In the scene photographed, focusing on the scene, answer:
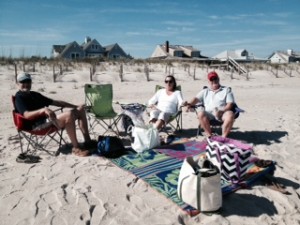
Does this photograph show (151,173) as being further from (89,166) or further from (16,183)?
(16,183)

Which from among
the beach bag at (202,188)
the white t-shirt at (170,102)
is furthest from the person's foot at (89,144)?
the beach bag at (202,188)

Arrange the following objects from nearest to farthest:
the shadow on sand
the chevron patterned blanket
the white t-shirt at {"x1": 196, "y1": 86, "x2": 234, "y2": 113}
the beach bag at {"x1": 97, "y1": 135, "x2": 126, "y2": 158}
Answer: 1. the chevron patterned blanket
2. the beach bag at {"x1": 97, "y1": 135, "x2": 126, "y2": 158}
3. the white t-shirt at {"x1": 196, "y1": 86, "x2": 234, "y2": 113}
4. the shadow on sand

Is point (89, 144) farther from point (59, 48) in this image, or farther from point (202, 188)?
point (59, 48)

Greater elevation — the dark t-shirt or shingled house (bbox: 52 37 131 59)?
shingled house (bbox: 52 37 131 59)

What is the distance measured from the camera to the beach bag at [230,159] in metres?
3.07

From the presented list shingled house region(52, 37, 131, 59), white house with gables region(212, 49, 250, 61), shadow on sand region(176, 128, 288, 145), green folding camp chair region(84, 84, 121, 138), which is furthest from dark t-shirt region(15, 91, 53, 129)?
white house with gables region(212, 49, 250, 61)

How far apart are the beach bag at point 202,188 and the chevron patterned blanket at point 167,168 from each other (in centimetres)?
9

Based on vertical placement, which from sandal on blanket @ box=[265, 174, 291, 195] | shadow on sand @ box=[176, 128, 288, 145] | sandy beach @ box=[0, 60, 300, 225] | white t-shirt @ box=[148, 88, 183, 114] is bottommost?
sandy beach @ box=[0, 60, 300, 225]

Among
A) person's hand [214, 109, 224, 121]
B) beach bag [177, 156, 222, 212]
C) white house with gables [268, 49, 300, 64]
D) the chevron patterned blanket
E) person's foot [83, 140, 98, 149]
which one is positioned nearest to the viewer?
beach bag [177, 156, 222, 212]

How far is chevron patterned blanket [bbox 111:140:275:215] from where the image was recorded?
9.96 feet

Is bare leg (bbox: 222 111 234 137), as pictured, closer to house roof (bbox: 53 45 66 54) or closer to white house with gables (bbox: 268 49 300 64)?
house roof (bbox: 53 45 66 54)

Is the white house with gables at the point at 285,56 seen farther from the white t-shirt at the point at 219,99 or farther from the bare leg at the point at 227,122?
the bare leg at the point at 227,122

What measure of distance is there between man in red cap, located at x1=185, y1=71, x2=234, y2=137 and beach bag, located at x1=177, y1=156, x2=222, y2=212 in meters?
1.86

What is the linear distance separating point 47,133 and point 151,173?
1.54 meters
